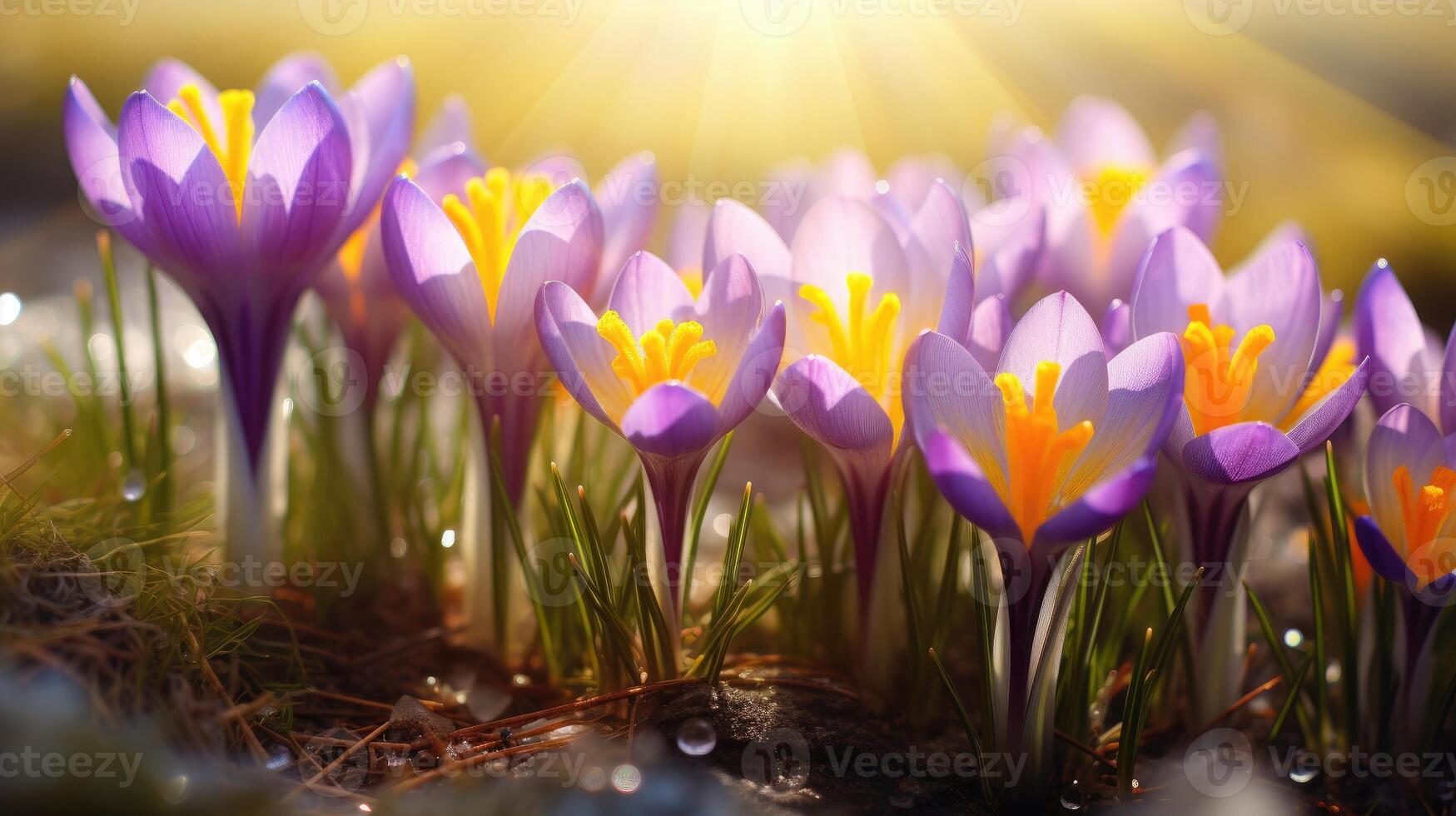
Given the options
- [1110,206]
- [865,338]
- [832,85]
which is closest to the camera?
[865,338]

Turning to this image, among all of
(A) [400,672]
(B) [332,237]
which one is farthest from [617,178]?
(A) [400,672]

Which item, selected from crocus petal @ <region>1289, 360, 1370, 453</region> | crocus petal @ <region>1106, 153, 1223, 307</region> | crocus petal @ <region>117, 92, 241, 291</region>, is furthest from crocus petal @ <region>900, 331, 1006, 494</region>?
crocus petal @ <region>117, 92, 241, 291</region>

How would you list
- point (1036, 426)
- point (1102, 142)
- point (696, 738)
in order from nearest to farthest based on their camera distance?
point (1036, 426)
point (696, 738)
point (1102, 142)

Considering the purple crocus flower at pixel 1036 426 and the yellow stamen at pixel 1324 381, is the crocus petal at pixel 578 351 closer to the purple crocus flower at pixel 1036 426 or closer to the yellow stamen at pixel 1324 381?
the purple crocus flower at pixel 1036 426

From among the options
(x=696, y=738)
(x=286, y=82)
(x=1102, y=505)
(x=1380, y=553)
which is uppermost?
(x=286, y=82)

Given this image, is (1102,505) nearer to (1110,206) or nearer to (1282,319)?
(1282,319)

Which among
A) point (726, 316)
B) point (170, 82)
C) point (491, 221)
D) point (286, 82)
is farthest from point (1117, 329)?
point (170, 82)

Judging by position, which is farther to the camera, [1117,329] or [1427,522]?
[1117,329]

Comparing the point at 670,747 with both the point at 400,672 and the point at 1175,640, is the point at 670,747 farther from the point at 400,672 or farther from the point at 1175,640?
the point at 1175,640
